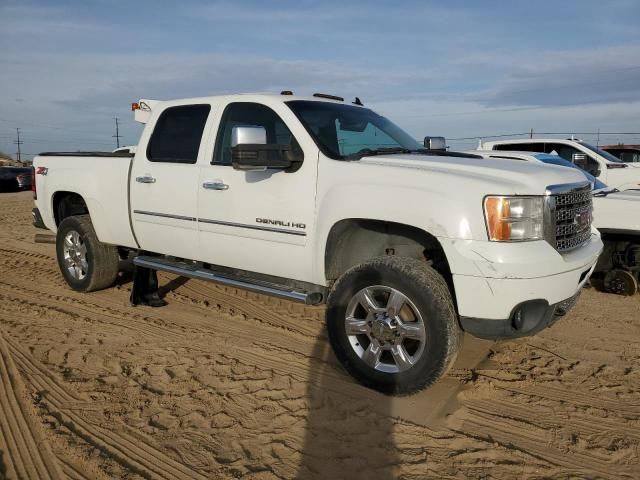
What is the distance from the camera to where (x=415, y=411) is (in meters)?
3.60

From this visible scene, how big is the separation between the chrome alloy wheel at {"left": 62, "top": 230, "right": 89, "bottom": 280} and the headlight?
4.62 m

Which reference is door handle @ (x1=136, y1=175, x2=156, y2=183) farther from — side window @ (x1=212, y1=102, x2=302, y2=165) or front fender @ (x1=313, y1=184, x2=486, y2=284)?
front fender @ (x1=313, y1=184, x2=486, y2=284)

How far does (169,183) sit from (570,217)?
3.35 metres

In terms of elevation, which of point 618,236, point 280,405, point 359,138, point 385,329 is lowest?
point 280,405

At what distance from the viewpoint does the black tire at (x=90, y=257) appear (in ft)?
20.0

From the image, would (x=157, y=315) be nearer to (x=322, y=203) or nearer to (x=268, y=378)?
(x=268, y=378)

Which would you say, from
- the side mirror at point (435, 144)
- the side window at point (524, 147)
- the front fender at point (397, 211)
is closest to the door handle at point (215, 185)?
the front fender at point (397, 211)

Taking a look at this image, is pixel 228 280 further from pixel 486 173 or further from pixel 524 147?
pixel 524 147

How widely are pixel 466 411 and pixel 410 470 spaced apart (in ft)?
2.77

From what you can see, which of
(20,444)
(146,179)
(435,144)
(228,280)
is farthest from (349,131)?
(20,444)

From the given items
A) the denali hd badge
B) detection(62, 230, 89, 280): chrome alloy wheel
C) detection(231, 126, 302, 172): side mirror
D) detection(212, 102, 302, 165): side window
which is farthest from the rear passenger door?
detection(62, 230, 89, 280): chrome alloy wheel

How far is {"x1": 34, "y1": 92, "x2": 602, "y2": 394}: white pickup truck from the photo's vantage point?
3430 millimetres

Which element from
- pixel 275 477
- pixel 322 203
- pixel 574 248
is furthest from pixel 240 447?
pixel 574 248

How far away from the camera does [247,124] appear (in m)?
4.79
